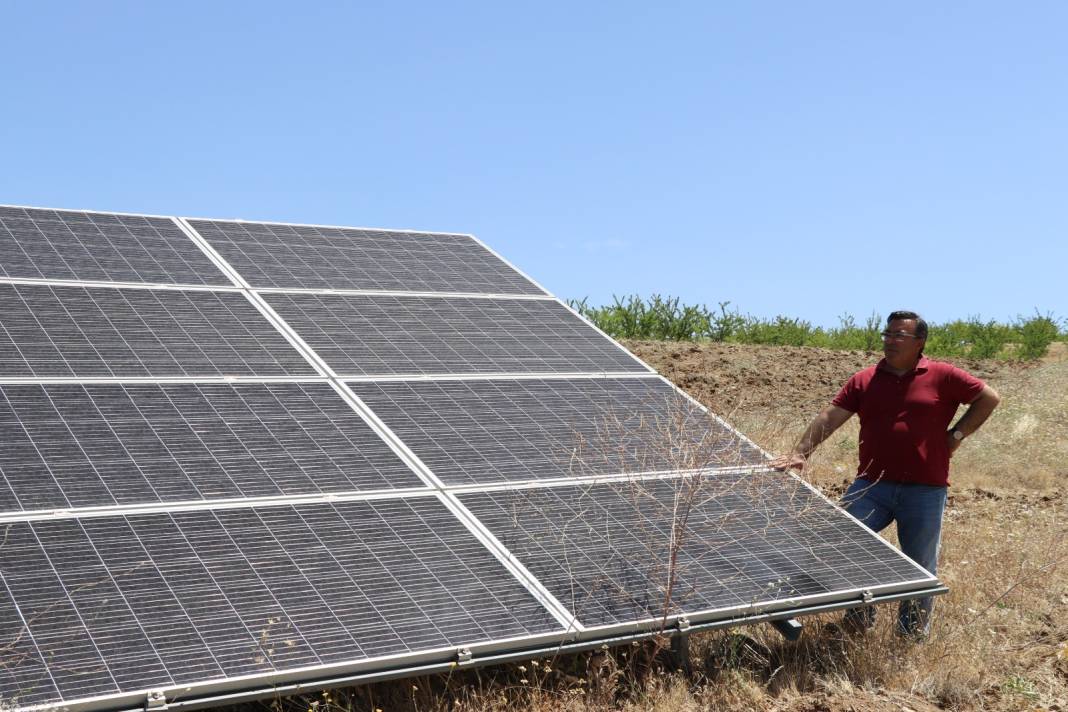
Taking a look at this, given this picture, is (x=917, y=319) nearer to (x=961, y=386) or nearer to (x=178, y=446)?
(x=961, y=386)

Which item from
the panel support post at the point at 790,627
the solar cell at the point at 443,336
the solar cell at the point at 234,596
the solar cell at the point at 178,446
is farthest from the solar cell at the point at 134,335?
the panel support post at the point at 790,627

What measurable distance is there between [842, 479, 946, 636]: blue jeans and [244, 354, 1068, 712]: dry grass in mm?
165

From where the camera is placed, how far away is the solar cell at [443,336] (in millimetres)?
9117

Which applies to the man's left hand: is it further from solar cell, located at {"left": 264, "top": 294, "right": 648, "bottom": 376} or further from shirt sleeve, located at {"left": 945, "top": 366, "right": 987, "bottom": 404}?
solar cell, located at {"left": 264, "top": 294, "right": 648, "bottom": 376}

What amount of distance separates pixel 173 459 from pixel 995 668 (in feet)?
18.7

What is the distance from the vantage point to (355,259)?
441 inches

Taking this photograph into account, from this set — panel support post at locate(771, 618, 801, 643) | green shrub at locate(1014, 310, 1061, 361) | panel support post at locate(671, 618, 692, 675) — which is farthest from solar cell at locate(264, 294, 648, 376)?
green shrub at locate(1014, 310, 1061, 361)

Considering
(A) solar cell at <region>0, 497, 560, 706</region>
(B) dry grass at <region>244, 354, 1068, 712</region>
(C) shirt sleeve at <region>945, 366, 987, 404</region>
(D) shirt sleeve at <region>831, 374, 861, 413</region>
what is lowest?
(B) dry grass at <region>244, 354, 1068, 712</region>

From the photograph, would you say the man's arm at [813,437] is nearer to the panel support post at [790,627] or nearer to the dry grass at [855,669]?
the dry grass at [855,669]

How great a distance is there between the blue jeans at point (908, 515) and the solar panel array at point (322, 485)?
72 centimetres

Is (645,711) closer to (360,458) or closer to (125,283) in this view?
(360,458)

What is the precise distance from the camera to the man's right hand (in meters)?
8.55

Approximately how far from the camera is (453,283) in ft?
36.4

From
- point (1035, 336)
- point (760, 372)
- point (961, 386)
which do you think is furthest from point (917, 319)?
point (1035, 336)
